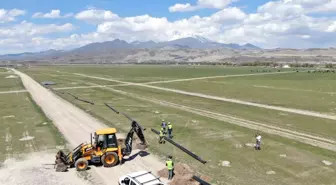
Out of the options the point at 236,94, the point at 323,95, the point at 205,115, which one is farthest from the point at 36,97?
the point at 323,95

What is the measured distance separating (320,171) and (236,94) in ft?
157

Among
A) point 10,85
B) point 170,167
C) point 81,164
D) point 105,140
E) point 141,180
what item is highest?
point 105,140

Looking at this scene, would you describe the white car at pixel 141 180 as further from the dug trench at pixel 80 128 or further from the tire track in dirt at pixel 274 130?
the tire track in dirt at pixel 274 130

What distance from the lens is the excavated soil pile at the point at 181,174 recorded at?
21.2m

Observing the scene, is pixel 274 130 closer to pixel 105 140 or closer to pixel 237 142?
pixel 237 142

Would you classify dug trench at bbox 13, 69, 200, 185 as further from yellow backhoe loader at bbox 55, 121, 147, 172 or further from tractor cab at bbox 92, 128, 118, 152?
tractor cab at bbox 92, 128, 118, 152

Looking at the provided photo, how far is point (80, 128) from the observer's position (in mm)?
38562

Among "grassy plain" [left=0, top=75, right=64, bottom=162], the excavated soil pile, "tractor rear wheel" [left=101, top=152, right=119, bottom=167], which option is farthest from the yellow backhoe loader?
"grassy plain" [left=0, top=75, right=64, bottom=162]

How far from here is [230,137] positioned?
34.0m

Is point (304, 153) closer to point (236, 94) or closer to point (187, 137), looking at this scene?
point (187, 137)

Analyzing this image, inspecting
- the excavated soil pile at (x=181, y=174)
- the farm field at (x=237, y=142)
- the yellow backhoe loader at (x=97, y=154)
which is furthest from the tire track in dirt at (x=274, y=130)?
the yellow backhoe loader at (x=97, y=154)

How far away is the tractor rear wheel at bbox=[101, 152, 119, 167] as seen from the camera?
24906 mm

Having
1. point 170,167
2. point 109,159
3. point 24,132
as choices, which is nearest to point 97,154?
point 109,159

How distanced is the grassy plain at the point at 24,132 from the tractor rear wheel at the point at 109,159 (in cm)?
922
